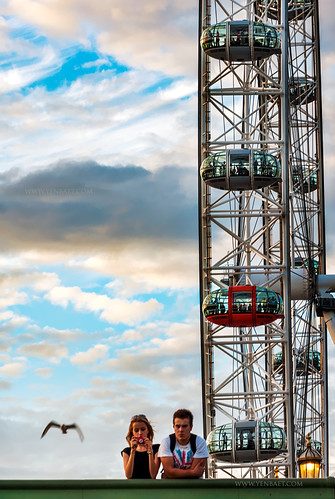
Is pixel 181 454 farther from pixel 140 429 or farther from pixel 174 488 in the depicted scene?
pixel 174 488

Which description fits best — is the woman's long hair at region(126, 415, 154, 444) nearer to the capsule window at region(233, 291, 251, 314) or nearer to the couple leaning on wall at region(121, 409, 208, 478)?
the couple leaning on wall at region(121, 409, 208, 478)

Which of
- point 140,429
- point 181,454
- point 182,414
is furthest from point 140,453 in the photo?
point 182,414

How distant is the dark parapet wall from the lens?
9.41 m

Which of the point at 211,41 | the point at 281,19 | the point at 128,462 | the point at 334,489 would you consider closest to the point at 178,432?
the point at 128,462

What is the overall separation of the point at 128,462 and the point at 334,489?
2.01 metres

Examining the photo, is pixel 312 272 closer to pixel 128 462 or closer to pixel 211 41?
pixel 211 41

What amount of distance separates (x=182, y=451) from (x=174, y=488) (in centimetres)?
85

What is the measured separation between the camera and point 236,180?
31703mm

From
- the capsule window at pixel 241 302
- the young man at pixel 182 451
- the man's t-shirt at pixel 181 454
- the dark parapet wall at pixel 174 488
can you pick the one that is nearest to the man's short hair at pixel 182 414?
the young man at pixel 182 451

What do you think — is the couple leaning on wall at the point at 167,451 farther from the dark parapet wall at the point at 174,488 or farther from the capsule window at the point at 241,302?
the capsule window at the point at 241,302

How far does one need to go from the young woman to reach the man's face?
279 mm

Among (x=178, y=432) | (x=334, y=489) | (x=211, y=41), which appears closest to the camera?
(x=334, y=489)

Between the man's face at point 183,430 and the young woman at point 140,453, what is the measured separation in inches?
11.0

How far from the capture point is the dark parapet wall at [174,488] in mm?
9414
